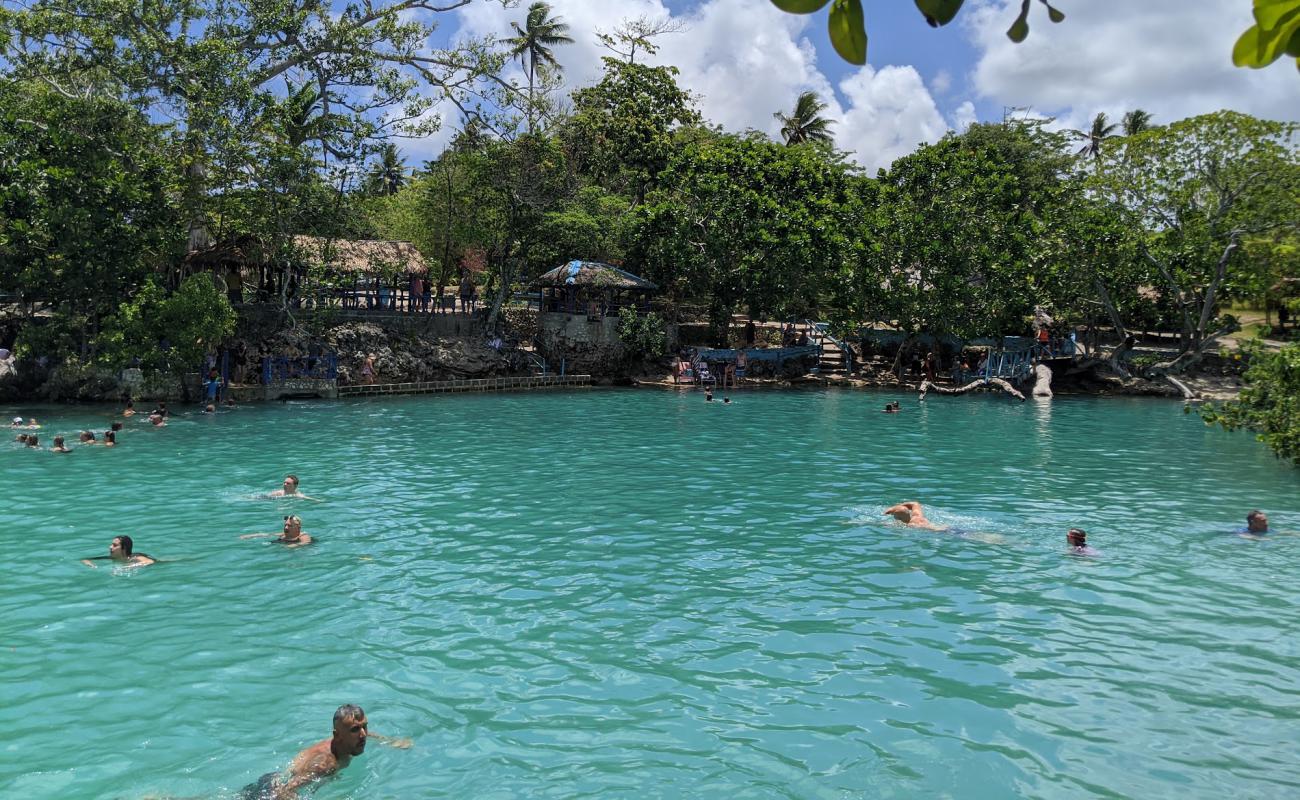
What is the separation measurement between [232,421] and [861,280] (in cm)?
2688

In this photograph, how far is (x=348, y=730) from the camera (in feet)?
21.5

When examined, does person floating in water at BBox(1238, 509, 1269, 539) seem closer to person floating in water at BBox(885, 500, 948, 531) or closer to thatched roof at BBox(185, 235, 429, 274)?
person floating in water at BBox(885, 500, 948, 531)

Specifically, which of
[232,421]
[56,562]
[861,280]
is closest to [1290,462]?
[861,280]

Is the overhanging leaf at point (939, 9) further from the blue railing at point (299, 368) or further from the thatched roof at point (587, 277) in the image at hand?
the thatched roof at point (587, 277)

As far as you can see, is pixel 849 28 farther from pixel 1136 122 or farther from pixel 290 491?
pixel 1136 122

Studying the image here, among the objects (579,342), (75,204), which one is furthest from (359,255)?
(75,204)

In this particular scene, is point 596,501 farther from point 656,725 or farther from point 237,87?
point 237,87

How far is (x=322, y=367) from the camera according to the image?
33.2m

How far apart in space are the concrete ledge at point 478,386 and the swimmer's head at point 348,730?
28.2m

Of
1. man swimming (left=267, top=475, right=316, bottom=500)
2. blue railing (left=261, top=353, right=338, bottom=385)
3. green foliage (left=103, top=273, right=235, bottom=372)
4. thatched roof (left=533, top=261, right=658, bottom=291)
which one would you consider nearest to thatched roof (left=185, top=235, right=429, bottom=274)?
green foliage (left=103, top=273, right=235, bottom=372)

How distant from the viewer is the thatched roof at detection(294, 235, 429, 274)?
33.1 meters

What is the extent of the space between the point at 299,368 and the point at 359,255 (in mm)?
6414

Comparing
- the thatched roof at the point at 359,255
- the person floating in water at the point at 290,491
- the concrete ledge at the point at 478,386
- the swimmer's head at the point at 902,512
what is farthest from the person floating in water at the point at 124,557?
the thatched roof at the point at 359,255

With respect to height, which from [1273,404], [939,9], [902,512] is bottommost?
[902,512]
